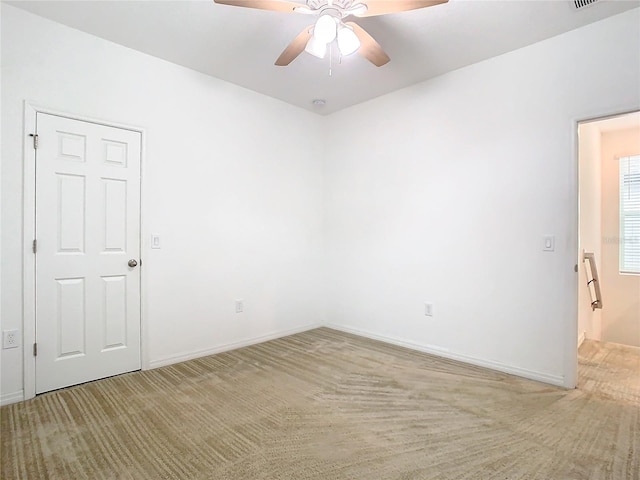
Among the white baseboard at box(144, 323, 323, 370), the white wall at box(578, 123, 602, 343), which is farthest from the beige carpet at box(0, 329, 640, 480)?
the white wall at box(578, 123, 602, 343)

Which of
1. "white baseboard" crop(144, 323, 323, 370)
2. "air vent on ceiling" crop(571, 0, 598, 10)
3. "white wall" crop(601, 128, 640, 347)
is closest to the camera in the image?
"air vent on ceiling" crop(571, 0, 598, 10)

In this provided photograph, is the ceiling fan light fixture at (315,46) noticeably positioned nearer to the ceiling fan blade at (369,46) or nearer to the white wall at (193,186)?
the ceiling fan blade at (369,46)

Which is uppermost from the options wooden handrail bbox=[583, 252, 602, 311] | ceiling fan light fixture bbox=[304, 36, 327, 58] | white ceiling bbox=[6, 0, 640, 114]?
white ceiling bbox=[6, 0, 640, 114]

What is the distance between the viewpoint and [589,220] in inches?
156

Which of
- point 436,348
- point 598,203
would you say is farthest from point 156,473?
point 598,203

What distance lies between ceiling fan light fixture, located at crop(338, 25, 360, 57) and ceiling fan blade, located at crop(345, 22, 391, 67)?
0.22ft

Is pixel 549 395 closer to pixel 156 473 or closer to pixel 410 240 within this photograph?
pixel 410 240

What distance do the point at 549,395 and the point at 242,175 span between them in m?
3.37

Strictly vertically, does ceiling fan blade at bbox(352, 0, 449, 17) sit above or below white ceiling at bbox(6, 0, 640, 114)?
below

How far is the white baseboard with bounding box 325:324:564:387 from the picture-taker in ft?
9.07

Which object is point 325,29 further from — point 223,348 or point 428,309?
point 223,348

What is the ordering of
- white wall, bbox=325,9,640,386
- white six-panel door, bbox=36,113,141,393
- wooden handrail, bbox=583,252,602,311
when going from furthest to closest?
1. wooden handrail, bbox=583,252,602,311
2. white wall, bbox=325,9,640,386
3. white six-panel door, bbox=36,113,141,393

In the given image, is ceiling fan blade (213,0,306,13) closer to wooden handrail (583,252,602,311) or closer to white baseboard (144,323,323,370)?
white baseboard (144,323,323,370)

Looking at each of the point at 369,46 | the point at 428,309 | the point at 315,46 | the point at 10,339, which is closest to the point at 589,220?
the point at 428,309
